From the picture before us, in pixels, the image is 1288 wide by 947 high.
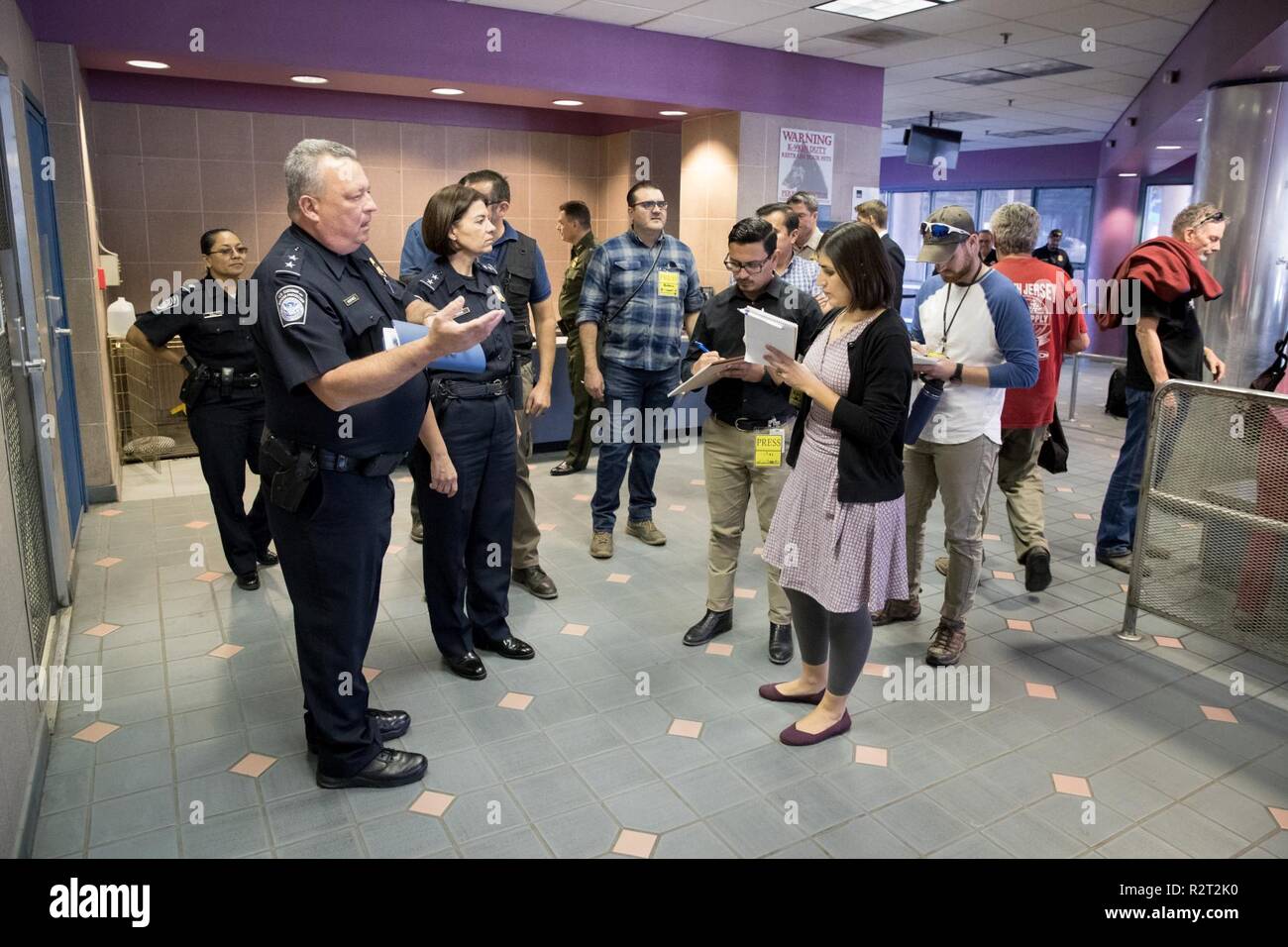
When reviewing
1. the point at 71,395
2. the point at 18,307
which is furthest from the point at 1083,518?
the point at 71,395

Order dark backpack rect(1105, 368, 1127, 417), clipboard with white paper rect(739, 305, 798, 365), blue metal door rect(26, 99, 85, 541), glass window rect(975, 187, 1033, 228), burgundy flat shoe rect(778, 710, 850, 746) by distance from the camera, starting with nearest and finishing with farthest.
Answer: clipboard with white paper rect(739, 305, 798, 365)
burgundy flat shoe rect(778, 710, 850, 746)
blue metal door rect(26, 99, 85, 541)
dark backpack rect(1105, 368, 1127, 417)
glass window rect(975, 187, 1033, 228)

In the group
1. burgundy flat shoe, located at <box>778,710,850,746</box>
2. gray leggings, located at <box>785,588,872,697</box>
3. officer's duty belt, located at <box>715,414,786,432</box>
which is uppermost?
officer's duty belt, located at <box>715,414,786,432</box>

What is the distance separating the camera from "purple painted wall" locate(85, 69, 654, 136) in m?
7.00

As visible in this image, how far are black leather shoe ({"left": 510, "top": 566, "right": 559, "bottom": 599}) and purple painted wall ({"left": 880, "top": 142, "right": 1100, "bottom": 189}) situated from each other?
1152 centimetres

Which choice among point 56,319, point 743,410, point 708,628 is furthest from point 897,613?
point 56,319

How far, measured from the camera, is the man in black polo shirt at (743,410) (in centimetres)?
325

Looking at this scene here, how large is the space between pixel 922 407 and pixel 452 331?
176 centimetres

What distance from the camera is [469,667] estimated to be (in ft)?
11.0

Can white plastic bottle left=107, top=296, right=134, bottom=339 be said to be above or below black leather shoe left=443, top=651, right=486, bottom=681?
above

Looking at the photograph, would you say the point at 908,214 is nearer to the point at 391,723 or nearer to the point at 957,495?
the point at 957,495

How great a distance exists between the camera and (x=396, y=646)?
3.62 metres

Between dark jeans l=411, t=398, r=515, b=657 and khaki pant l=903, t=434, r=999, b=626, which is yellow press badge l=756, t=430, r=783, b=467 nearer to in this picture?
khaki pant l=903, t=434, r=999, b=626

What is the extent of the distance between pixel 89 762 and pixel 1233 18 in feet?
24.0

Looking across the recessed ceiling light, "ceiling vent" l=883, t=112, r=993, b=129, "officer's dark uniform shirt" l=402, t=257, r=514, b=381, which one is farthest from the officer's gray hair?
"ceiling vent" l=883, t=112, r=993, b=129
